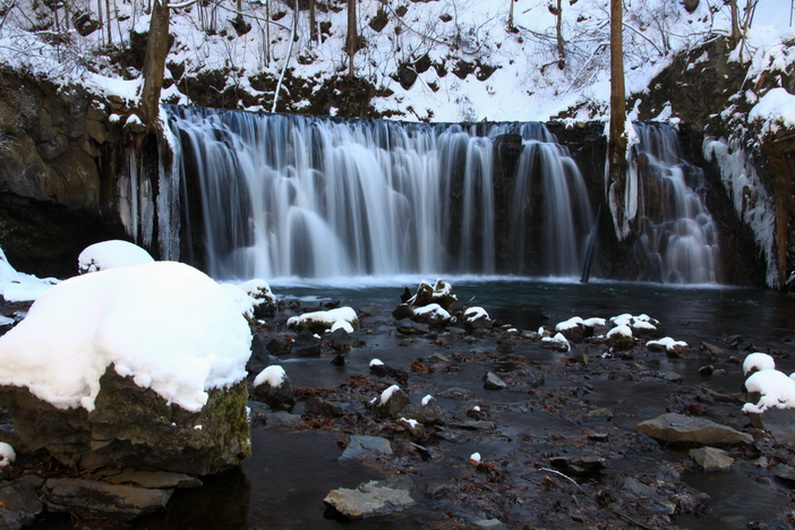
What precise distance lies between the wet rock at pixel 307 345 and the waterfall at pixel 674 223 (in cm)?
1115

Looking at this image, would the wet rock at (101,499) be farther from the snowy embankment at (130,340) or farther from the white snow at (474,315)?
the white snow at (474,315)

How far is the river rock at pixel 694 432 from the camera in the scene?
4.02 m

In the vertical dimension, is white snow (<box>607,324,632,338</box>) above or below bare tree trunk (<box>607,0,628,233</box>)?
below

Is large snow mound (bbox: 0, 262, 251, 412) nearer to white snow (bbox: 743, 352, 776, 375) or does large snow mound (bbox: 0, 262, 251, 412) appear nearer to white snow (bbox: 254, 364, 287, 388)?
white snow (bbox: 254, 364, 287, 388)

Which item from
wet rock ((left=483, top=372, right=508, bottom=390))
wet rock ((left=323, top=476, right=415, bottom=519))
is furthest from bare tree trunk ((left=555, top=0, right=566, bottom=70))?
wet rock ((left=323, top=476, right=415, bottom=519))

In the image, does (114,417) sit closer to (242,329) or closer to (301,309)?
(242,329)

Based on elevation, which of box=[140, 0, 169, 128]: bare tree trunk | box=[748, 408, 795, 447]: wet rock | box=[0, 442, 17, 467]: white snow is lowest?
box=[748, 408, 795, 447]: wet rock

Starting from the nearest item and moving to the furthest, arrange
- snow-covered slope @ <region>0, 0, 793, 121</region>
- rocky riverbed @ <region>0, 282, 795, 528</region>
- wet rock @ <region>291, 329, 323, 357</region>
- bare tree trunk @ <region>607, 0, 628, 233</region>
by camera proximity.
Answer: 1. rocky riverbed @ <region>0, 282, 795, 528</region>
2. wet rock @ <region>291, 329, 323, 357</region>
3. bare tree trunk @ <region>607, 0, 628, 233</region>
4. snow-covered slope @ <region>0, 0, 793, 121</region>

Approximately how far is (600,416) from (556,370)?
139 centimetres

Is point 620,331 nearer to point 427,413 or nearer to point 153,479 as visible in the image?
point 427,413

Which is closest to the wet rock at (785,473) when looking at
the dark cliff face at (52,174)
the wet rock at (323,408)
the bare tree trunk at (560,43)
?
the wet rock at (323,408)

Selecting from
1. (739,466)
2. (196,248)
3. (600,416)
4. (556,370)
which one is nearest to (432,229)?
(196,248)

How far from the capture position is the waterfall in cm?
1507

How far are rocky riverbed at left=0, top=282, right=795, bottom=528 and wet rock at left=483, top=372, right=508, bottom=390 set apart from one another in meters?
0.02
